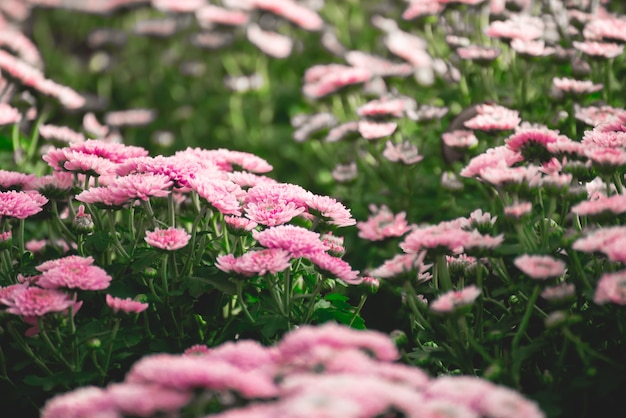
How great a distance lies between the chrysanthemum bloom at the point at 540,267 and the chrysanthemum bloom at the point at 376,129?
130 centimetres

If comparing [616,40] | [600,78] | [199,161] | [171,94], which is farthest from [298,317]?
[171,94]

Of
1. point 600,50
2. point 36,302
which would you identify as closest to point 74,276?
point 36,302

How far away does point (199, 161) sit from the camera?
214 centimetres

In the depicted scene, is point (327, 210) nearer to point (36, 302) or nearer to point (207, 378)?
point (36, 302)

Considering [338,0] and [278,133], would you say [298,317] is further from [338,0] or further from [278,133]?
[338,0]

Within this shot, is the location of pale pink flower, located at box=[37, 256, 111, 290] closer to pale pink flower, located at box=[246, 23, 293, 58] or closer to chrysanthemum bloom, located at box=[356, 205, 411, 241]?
chrysanthemum bloom, located at box=[356, 205, 411, 241]

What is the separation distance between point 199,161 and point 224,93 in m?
3.33

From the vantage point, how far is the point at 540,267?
1.60 metres

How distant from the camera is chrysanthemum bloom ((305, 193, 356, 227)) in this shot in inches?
78.6

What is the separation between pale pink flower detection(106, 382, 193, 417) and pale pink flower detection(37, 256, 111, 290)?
2.01 feet

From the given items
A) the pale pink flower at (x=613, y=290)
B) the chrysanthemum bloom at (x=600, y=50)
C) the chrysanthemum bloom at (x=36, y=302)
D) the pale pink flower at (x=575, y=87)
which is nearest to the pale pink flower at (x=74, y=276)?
the chrysanthemum bloom at (x=36, y=302)

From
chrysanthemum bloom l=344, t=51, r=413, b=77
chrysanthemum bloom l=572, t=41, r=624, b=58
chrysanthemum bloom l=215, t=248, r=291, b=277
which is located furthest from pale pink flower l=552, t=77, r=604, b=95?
chrysanthemum bloom l=215, t=248, r=291, b=277

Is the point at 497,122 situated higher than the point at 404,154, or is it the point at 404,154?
the point at 497,122

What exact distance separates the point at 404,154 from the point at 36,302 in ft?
5.51
